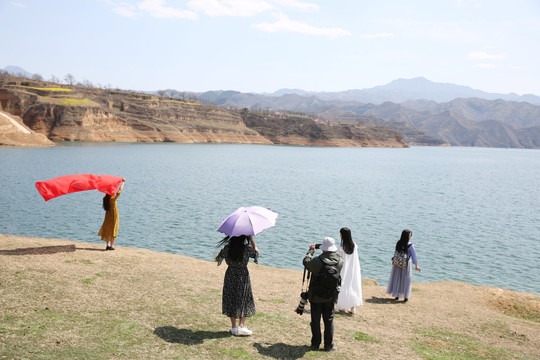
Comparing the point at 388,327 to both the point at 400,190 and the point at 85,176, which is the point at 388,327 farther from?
the point at 400,190

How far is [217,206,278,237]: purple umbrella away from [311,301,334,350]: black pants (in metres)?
1.80

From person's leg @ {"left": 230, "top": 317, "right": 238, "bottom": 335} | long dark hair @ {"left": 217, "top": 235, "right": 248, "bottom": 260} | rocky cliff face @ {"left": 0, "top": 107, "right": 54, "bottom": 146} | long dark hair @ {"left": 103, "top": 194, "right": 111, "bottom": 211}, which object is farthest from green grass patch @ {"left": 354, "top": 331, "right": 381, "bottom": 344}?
rocky cliff face @ {"left": 0, "top": 107, "right": 54, "bottom": 146}

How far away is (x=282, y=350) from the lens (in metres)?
8.24

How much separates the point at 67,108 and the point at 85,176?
11732cm

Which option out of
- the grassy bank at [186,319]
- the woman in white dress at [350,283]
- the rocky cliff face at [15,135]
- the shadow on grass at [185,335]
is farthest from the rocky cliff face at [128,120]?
the shadow on grass at [185,335]

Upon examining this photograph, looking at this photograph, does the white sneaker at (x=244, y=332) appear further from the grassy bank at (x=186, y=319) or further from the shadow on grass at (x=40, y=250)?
the shadow on grass at (x=40, y=250)

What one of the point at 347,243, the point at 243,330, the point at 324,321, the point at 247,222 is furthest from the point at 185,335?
the point at 347,243

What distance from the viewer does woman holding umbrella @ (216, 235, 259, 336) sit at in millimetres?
8445

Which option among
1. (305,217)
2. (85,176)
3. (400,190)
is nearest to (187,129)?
(400,190)

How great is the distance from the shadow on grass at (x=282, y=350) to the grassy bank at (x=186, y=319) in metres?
0.02

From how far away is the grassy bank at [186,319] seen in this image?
787cm

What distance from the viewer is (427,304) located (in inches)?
530

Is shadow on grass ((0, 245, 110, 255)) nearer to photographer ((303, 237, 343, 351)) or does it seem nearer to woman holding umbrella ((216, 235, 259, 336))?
woman holding umbrella ((216, 235, 259, 336))

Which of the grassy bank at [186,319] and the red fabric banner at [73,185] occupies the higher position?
the red fabric banner at [73,185]
